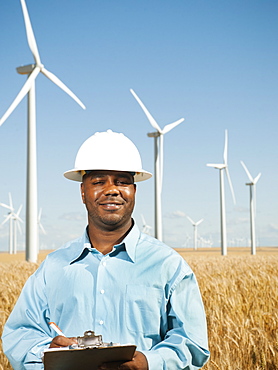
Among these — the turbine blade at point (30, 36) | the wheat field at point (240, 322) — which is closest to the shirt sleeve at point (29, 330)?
the wheat field at point (240, 322)

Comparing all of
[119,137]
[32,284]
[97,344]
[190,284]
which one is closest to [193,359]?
[190,284]

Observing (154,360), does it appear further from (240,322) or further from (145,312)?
(240,322)

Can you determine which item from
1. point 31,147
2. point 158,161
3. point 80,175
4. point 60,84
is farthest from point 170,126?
point 80,175

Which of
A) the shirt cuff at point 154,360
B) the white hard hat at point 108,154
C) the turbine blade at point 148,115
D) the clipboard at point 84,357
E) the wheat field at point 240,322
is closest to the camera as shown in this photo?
the clipboard at point 84,357

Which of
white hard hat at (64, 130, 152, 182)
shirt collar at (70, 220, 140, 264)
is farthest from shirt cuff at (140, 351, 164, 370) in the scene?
white hard hat at (64, 130, 152, 182)

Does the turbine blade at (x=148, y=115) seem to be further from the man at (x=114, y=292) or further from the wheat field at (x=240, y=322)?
the man at (x=114, y=292)

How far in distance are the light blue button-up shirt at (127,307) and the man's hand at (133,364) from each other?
0.10 metres

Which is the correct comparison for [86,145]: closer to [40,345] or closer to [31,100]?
[40,345]

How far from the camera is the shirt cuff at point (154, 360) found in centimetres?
314

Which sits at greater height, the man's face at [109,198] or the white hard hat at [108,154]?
the white hard hat at [108,154]

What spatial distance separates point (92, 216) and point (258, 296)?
738 cm

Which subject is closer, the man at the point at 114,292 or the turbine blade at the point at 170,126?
the man at the point at 114,292

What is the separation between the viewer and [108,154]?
12.5 ft

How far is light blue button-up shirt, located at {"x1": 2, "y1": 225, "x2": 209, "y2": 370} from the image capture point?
3357 mm
